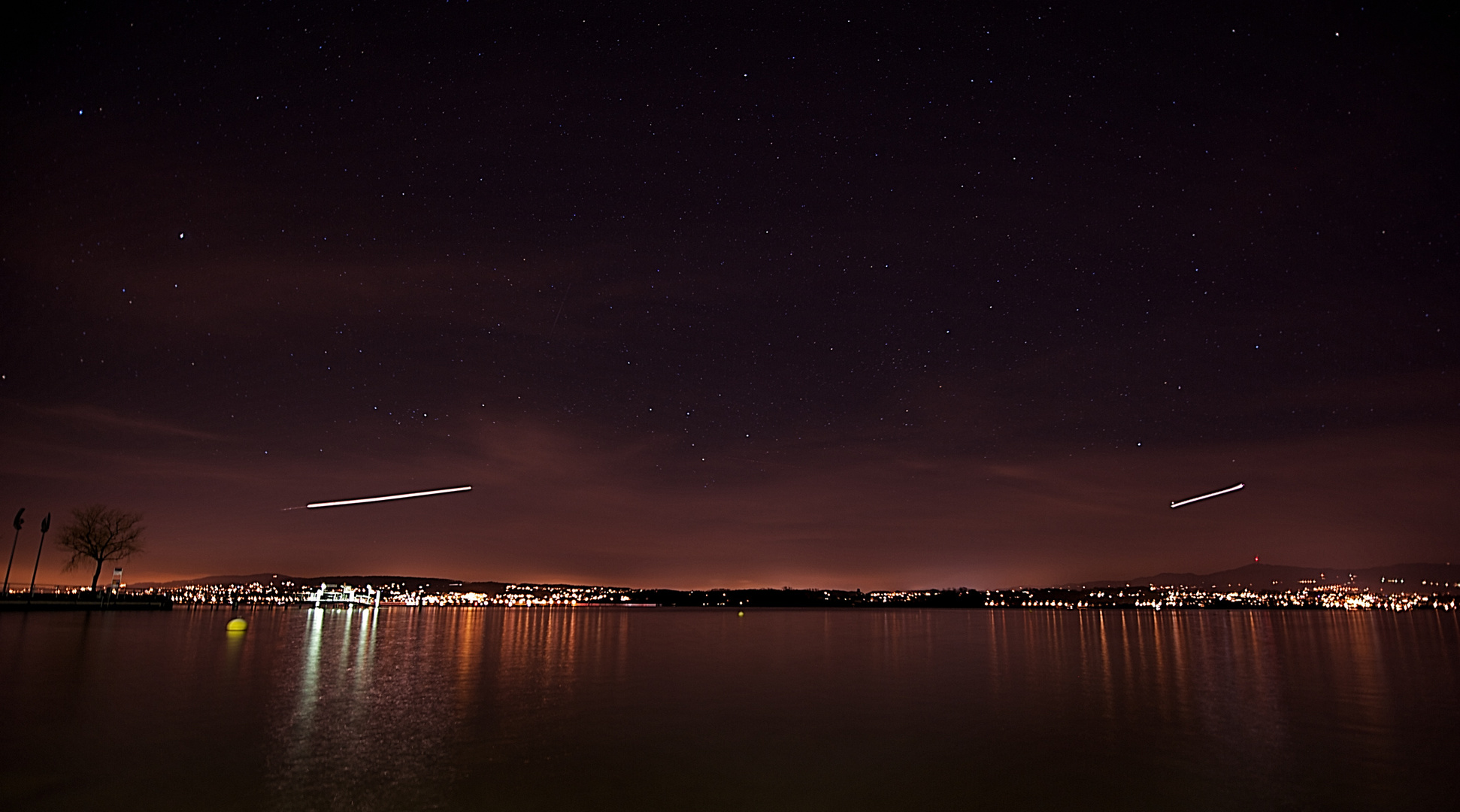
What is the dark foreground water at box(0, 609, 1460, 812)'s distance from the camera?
1402 centimetres

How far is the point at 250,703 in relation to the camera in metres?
22.3

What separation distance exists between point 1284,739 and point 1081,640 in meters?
45.3

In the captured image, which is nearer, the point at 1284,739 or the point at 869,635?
the point at 1284,739

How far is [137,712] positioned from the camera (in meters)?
20.3

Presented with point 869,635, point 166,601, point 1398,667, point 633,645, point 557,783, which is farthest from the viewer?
point 166,601

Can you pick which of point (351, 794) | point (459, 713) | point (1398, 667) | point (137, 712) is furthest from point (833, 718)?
point (1398, 667)

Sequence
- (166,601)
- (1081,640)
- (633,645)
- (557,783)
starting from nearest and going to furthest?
(557,783)
(633,645)
(1081,640)
(166,601)

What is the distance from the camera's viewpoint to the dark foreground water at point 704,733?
14.0m

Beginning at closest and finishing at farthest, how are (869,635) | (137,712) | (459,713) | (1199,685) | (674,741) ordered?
(674,741), (137,712), (459,713), (1199,685), (869,635)

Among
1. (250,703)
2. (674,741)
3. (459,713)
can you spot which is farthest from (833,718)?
(250,703)

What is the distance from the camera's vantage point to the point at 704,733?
20000mm

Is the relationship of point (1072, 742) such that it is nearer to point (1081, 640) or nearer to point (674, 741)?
point (674, 741)

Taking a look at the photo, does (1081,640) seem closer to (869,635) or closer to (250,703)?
(869,635)

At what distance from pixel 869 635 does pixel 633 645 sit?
23.6 m
